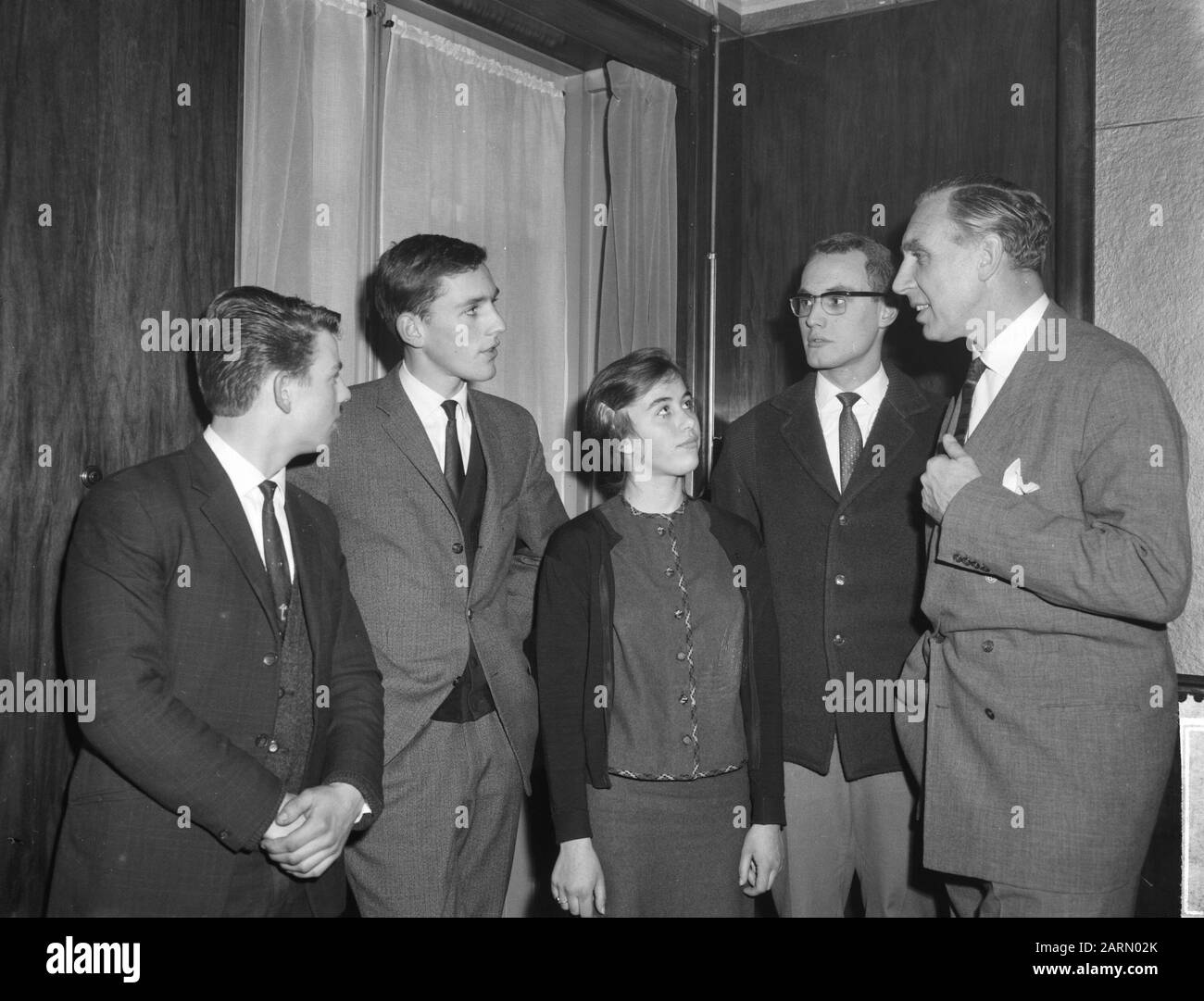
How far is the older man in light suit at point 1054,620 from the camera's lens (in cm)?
205

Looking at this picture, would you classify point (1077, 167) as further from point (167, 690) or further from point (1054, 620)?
point (167, 690)

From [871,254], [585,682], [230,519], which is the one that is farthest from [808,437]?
[230,519]

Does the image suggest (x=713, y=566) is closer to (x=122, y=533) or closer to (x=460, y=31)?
(x=122, y=533)

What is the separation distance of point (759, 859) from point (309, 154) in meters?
2.08

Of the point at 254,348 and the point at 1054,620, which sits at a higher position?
the point at 254,348

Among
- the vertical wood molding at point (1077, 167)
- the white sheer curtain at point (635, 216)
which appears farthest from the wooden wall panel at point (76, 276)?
the vertical wood molding at point (1077, 167)

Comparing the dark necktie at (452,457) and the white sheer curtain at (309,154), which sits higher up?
the white sheer curtain at (309,154)

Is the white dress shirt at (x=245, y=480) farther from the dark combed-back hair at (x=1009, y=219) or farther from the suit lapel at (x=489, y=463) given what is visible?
the dark combed-back hair at (x=1009, y=219)

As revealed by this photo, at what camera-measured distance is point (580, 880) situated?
7.63 feet

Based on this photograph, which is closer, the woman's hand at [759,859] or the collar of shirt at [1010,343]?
the collar of shirt at [1010,343]

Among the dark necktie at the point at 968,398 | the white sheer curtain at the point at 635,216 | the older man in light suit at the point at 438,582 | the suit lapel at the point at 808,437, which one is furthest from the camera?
the white sheer curtain at the point at 635,216

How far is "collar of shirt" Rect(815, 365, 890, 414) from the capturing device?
292 cm

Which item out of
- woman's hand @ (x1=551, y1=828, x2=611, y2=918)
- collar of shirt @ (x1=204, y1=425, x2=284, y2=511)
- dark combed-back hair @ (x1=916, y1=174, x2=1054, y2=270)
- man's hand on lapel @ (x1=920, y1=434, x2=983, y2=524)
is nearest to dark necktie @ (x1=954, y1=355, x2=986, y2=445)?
man's hand on lapel @ (x1=920, y1=434, x2=983, y2=524)

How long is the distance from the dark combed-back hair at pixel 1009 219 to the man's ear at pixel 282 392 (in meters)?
1.41
